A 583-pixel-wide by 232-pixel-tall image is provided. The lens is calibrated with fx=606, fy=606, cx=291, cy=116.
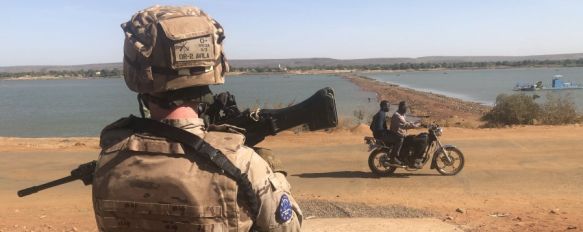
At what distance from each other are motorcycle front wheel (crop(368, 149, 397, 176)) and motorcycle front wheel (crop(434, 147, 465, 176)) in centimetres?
82

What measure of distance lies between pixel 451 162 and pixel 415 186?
4.20 feet

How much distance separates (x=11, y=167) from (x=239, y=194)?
13046mm

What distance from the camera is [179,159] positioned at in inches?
77.7

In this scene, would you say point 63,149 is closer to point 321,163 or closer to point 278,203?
point 321,163

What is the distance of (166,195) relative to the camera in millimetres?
2000

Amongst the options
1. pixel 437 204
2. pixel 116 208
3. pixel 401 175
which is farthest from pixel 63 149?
pixel 116 208

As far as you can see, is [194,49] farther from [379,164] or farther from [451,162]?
[451,162]

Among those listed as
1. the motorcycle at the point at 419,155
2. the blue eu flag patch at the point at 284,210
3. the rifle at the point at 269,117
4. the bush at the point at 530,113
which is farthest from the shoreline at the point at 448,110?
the blue eu flag patch at the point at 284,210

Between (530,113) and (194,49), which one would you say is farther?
(530,113)

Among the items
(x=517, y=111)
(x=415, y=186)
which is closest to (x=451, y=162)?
(x=415, y=186)

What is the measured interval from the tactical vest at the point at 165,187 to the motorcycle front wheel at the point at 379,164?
9.40 metres

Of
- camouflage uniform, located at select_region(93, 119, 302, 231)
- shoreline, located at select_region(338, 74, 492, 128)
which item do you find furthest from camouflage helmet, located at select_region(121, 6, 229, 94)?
shoreline, located at select_region(338, 74, 492, 128)

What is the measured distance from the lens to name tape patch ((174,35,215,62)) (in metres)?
1.98

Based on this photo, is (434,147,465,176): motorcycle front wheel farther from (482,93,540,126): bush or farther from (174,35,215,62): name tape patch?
(482,93,540,126): bush
